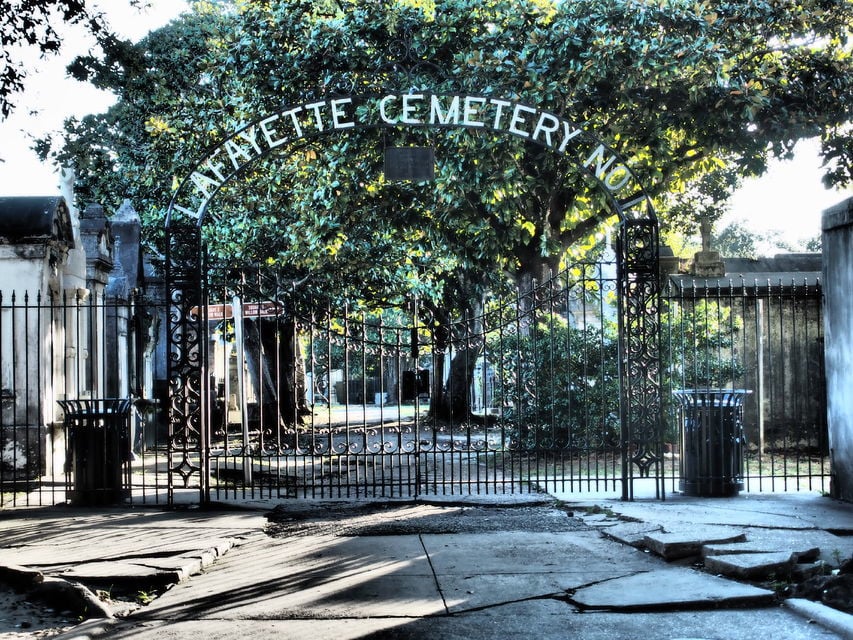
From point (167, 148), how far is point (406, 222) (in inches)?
238

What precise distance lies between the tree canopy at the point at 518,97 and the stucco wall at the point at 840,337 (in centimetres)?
521

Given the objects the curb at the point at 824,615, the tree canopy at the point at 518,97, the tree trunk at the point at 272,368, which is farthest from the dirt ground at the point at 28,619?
the tree trunk at the point at 272,368

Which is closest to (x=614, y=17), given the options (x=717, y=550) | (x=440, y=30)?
(x=440, y=30)

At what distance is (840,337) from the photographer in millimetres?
11125

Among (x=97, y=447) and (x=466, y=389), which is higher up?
(x=466, y=389)

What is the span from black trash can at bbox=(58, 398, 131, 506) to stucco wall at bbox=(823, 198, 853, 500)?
839 cm

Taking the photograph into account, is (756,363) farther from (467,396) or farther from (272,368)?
(272,368)

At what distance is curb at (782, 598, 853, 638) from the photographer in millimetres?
5824

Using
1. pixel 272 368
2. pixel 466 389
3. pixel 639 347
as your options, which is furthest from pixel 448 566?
pixel 272 368

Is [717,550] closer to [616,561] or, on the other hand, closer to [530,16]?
[616,561]

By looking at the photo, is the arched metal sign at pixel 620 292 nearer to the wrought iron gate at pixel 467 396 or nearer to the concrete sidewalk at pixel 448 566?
the wrought iron gate at pixel 467 396

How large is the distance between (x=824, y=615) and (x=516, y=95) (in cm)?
906

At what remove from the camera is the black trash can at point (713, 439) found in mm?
11422

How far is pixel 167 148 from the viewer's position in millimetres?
21656
